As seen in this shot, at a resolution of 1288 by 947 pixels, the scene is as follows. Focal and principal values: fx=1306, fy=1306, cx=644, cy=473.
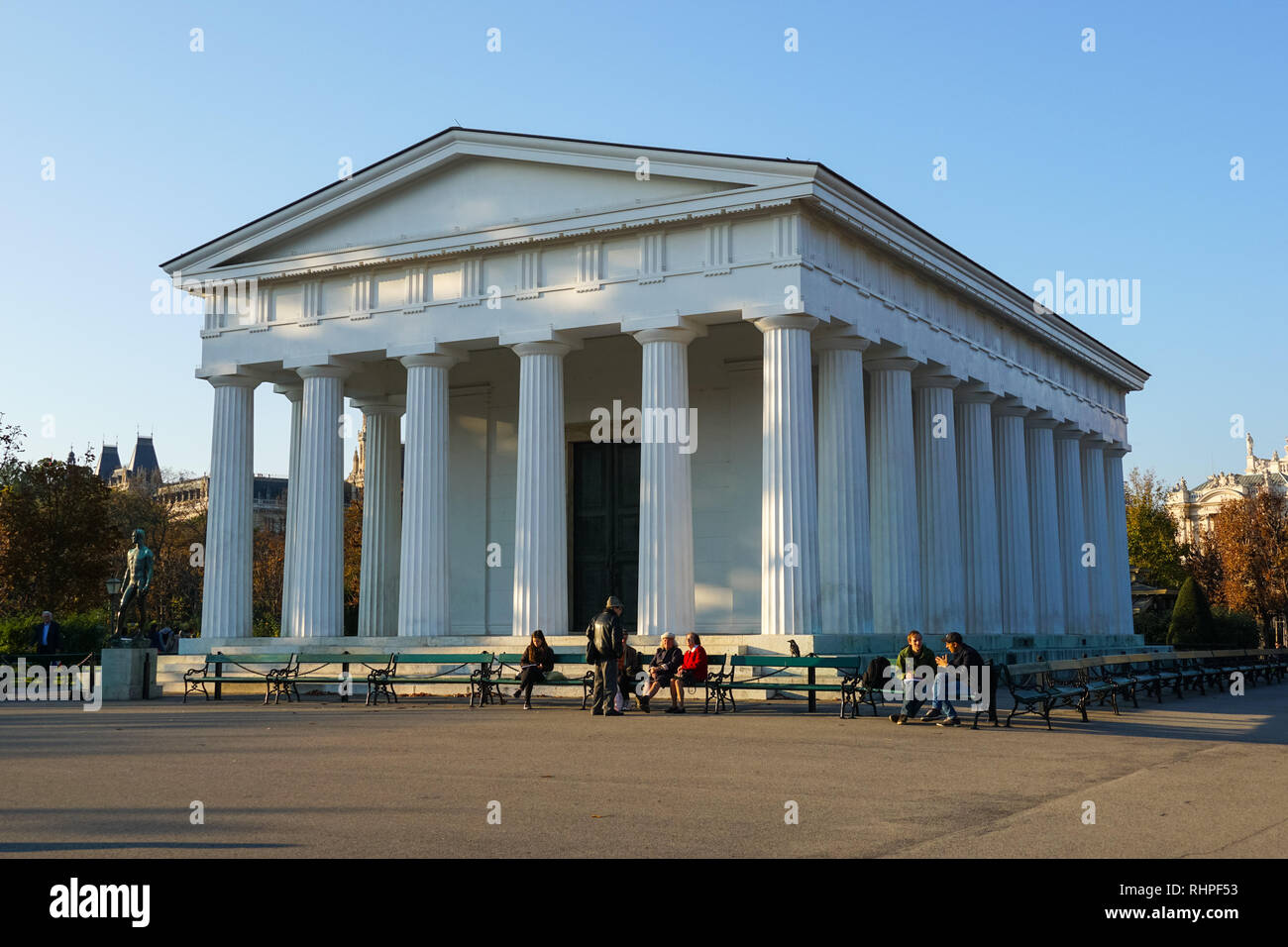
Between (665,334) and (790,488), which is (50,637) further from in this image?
(790,488)

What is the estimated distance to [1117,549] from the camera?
4822 cm

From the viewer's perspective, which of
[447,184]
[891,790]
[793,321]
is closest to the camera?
[891,790]

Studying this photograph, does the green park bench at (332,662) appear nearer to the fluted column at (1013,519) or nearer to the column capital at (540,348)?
the column capital at (540,348)

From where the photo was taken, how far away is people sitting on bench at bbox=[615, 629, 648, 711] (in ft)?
74.7

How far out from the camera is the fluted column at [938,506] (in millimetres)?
34531

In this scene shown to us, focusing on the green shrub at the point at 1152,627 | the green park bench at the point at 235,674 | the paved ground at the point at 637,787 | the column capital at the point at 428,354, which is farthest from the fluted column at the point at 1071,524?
the green park bench at the point at 235,674

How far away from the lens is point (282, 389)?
37688mm

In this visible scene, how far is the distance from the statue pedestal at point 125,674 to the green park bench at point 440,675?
15.0ft

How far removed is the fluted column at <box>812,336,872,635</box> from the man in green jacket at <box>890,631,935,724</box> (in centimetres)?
803

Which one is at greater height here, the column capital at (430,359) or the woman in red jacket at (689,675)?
the column capital at (430,359)

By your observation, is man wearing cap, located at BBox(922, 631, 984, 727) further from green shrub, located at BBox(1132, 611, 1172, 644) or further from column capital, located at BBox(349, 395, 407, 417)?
green shrub, located at BBox(1132, 611, 1172, 644)
